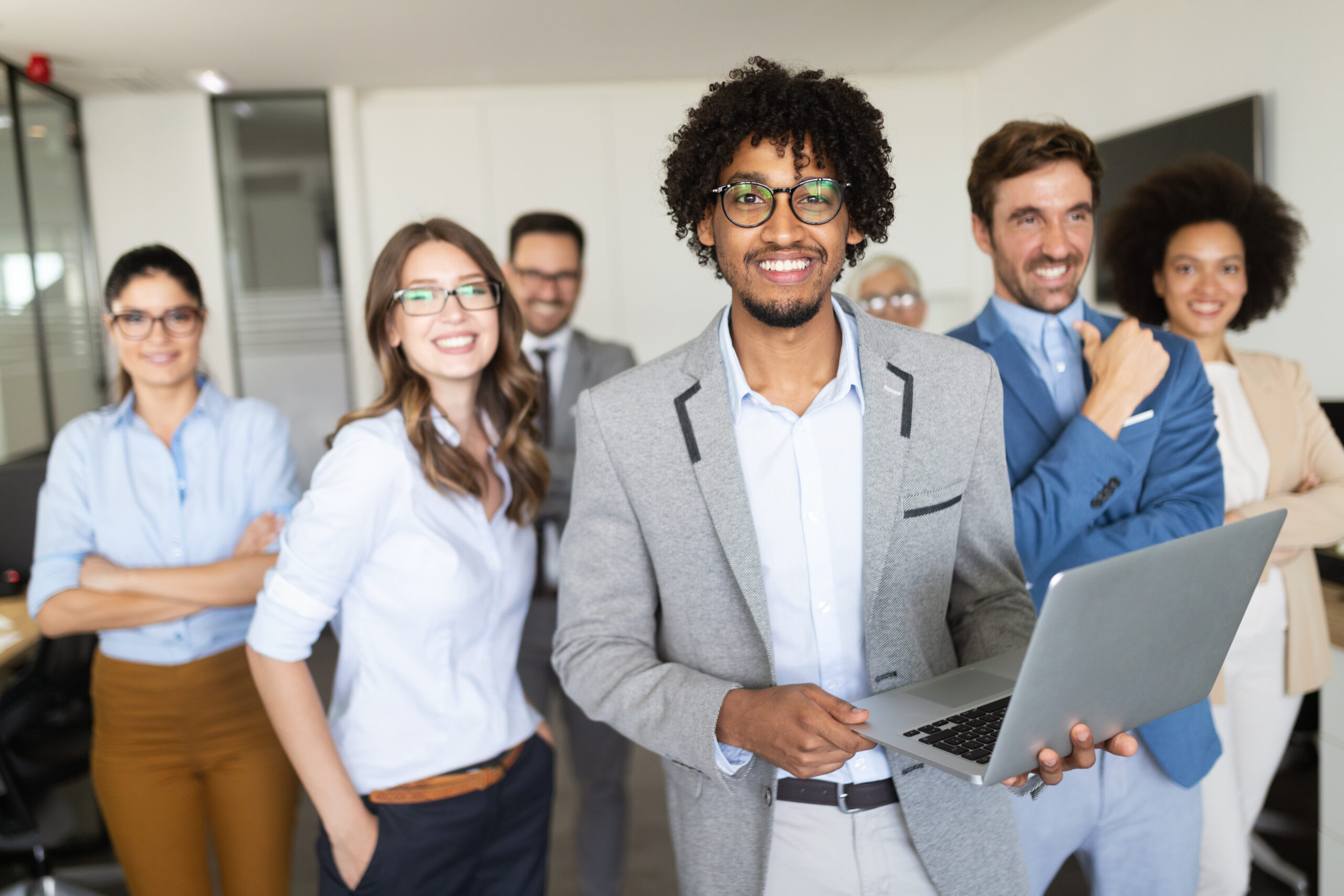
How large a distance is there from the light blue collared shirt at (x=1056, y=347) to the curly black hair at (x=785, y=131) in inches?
17.2

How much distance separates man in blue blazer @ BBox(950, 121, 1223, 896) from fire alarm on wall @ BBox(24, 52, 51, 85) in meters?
5.23

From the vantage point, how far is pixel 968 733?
1.16 metres

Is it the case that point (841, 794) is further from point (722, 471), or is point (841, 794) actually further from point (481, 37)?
point (481, 37)

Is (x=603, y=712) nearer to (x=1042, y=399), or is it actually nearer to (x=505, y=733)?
(x=505, y=733)

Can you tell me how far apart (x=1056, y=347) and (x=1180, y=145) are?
3.27m

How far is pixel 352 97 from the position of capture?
242 inches

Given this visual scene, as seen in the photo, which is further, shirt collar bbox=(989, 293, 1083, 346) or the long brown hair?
shirt collar bbox=(989, 293, 1083, 346)

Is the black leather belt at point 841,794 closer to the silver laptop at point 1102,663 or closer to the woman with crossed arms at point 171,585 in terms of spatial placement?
the silver laptop at point 1102,663

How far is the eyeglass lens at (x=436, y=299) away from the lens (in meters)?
1.80

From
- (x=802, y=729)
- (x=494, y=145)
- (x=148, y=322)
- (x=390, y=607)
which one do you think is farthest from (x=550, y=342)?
(x=494, y=145)

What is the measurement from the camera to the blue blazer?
1684 millimetres

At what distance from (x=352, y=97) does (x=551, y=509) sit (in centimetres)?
451

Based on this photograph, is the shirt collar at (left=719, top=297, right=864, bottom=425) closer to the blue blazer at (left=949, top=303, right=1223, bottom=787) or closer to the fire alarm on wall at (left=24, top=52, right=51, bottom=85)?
the blue blazer at (left=949, top=303, right=1223, bottom=787)

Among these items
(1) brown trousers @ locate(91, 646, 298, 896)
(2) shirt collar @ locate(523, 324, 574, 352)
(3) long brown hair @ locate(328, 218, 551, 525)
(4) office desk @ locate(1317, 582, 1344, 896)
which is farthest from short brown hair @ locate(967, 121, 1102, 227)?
(1) brown trousers @ locate(91, 646, 298, 896)
